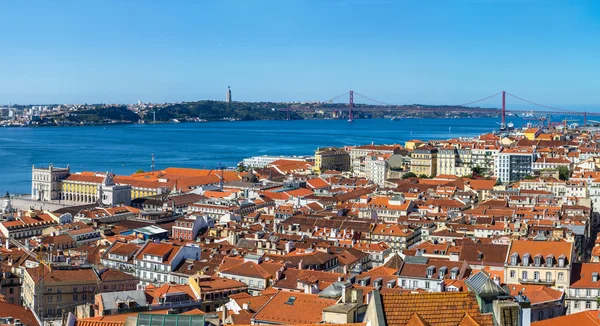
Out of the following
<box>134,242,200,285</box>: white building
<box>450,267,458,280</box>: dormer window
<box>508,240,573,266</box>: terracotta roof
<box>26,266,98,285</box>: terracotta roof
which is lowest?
<box>134,242,200,285</box>: white building

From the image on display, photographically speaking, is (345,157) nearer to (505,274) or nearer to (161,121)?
(505,274)

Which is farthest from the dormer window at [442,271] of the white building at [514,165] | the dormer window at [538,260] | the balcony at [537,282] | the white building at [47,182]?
the white building at [47,182]

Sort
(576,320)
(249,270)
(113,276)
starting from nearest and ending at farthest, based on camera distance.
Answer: (576,320), (249,270), (113,276)

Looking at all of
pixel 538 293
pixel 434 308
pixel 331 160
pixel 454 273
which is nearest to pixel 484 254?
pixel 454 273

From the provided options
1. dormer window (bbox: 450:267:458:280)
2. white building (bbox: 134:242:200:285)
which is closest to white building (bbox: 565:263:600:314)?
dormer window (bbox: 450:267:458:280)

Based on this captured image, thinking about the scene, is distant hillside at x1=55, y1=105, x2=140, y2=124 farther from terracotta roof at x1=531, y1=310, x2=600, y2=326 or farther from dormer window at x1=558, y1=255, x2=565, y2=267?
terracotta roof at x1=531, y1=310, x2=600, y2=326

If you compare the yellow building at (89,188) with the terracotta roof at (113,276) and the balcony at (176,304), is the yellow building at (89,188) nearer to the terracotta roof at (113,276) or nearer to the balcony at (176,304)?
the terracotta roof at (113,276)

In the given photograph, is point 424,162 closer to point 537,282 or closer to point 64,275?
point 537,282
